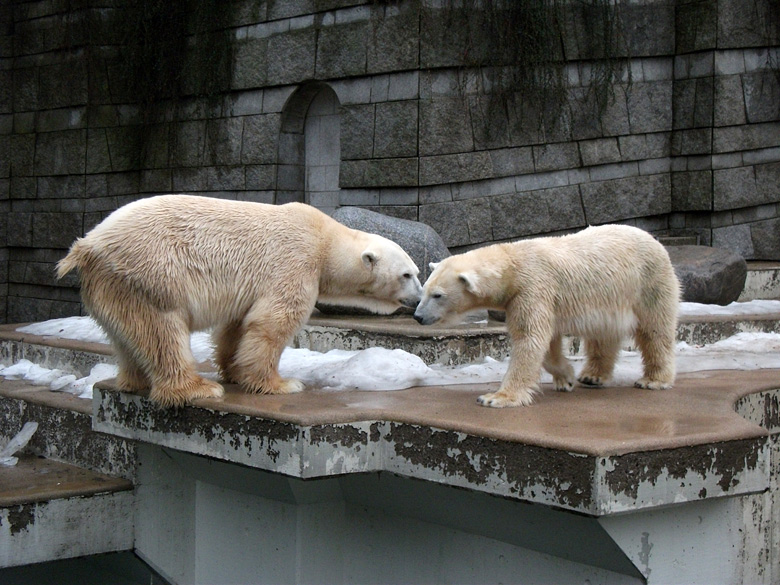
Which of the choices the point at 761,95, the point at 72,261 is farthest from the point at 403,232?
the point at 761,95

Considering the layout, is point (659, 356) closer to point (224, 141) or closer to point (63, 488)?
point (63, 488)

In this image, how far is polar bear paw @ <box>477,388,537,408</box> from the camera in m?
3.33

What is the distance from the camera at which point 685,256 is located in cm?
674

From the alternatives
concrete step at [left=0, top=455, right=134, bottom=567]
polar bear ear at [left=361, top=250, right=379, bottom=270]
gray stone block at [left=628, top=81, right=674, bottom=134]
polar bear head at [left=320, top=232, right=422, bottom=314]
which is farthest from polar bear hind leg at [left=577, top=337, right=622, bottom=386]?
gray stone block at [left=628, top=81, right=674, bottom=134]

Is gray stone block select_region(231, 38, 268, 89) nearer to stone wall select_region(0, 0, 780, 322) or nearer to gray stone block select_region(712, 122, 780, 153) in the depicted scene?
stone wall select_region(0, 0, 780, 322)

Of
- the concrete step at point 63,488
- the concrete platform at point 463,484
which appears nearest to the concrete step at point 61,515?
the concrete step at point 63,488

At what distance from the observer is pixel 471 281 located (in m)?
3.51

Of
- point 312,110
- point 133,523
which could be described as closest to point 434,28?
point 312,110

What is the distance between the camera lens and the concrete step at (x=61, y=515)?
156 inches

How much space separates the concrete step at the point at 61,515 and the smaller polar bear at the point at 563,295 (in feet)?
6.29

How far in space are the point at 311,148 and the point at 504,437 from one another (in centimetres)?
659

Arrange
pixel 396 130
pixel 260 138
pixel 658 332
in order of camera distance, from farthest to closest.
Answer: pixel 260 138 < pixel 396 130 < pixel 658 332

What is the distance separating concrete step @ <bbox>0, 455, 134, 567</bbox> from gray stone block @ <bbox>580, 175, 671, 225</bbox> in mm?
5543

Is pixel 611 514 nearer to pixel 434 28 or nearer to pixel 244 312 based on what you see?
pixel 244 312
